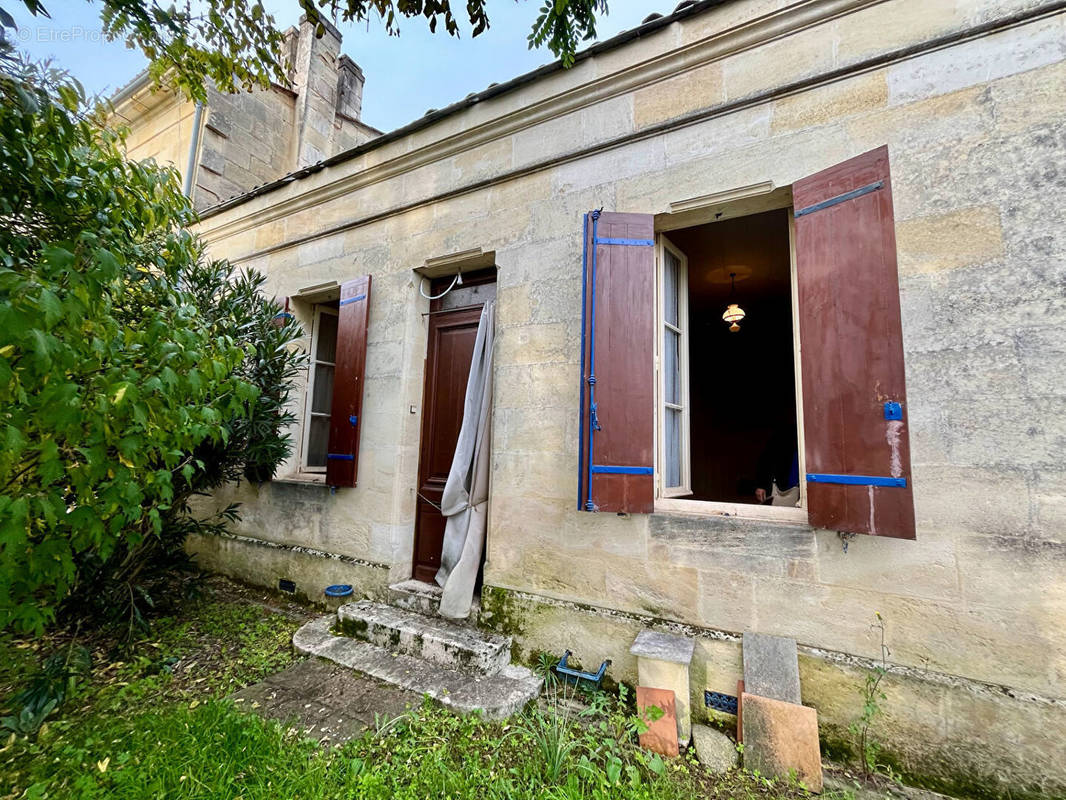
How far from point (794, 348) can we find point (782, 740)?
1.88 m

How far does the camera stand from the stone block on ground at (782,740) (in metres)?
1.97

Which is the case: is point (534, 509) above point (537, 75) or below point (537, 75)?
below

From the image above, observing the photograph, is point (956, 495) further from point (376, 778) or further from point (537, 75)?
point (537, 75)

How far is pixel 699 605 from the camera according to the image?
2.46 m

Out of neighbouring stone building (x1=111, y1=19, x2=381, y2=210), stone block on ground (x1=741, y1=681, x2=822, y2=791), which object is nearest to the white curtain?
stone block on ground (x1=741, y1=681, x2=822, y2=791)

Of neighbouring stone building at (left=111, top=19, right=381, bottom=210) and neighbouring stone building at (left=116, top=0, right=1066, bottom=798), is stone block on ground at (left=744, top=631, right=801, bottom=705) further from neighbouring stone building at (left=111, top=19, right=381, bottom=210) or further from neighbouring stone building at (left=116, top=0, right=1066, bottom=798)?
neighbouring stone building at (left=111, top=19, right=381, bottom=210)

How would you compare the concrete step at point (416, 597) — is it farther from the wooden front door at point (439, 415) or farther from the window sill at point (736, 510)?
the window sill at point (736, 510)

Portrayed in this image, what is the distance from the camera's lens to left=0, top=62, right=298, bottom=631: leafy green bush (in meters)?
1.37

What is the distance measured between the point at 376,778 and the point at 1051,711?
276 centimetres

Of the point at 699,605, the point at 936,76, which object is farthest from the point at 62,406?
the point at 936,76

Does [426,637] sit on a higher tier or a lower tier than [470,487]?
lower

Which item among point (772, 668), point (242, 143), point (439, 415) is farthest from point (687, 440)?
point (242, 143)

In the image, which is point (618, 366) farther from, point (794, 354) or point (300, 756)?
point (300, 756)

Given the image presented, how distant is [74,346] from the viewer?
154 centimetres
